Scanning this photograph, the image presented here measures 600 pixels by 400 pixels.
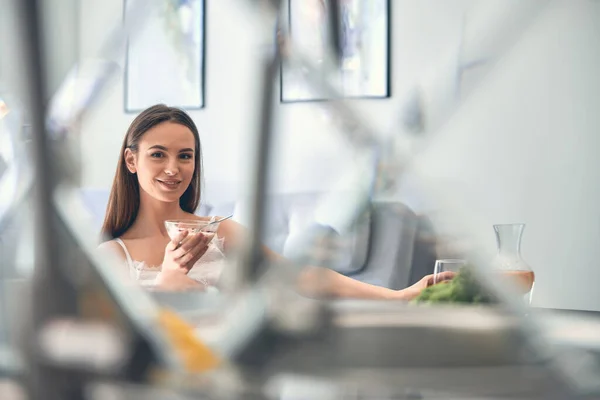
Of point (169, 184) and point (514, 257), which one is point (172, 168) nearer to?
point (169, 184)

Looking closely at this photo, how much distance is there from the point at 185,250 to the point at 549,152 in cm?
124

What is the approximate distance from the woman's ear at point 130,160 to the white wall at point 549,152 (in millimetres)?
857

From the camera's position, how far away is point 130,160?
119 centimetres

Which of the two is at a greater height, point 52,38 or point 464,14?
point 464,14

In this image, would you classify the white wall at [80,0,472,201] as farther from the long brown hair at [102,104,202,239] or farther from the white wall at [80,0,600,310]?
the long brown hair at [102,104,202,239]

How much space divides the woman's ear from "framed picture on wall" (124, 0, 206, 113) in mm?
1026

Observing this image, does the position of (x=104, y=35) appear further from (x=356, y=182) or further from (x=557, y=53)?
(x=557, y=53)

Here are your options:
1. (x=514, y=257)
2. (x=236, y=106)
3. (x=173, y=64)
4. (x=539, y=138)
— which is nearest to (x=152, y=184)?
(x=514, y=257)

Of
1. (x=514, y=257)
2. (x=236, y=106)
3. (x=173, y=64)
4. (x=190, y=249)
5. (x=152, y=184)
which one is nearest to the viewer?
(x=514, y=257)

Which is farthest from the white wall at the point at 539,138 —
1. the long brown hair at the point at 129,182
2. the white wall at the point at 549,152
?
the long brown hair at the point at 129,182

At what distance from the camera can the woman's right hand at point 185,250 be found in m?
→ 0.72

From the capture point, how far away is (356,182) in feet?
0.32

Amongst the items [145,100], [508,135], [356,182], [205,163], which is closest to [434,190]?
[356,182]

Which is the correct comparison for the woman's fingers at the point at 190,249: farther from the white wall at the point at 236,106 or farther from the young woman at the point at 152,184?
the white wall at the point at 236,106
